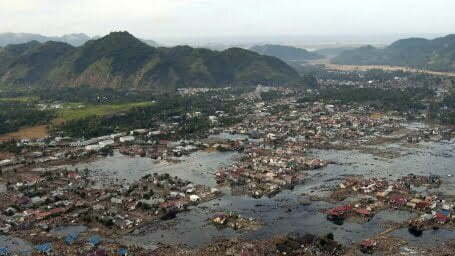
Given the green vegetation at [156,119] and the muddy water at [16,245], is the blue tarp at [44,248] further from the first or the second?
the green vegetation at [156,119]

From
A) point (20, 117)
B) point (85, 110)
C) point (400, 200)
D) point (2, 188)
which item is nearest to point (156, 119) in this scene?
point (85, 110)

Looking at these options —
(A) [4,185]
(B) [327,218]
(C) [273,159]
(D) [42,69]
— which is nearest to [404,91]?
(C) [273,159]

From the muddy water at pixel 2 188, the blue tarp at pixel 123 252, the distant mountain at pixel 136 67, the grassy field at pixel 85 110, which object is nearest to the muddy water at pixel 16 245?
the blue tarp at pixel 123 252

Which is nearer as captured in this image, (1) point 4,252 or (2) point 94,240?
(1) point 4,252

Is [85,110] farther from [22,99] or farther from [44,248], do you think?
[44,248]

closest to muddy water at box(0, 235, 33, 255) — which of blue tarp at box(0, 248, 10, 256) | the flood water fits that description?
blue tarp at box(0, 248, 10, 256)
